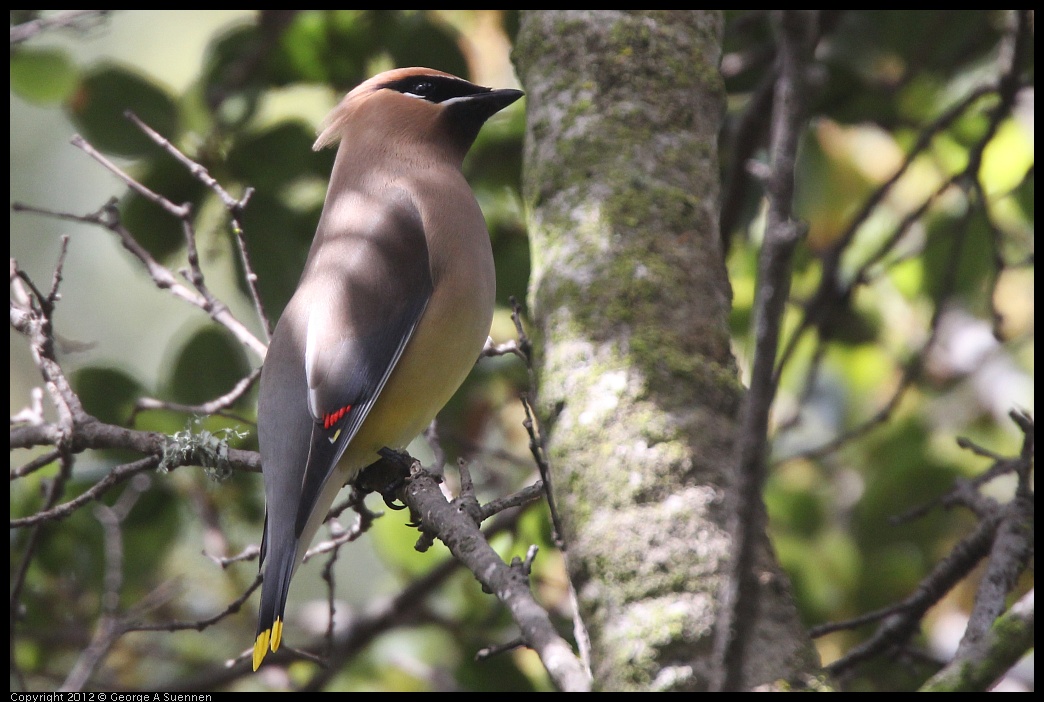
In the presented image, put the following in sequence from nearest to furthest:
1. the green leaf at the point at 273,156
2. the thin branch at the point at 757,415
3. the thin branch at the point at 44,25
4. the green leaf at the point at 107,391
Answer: the thin branch at the point at 757,415
the thin branch at the point at 44,25
the green leaf at the point at 107,391
the green leaf at the point at 273,156

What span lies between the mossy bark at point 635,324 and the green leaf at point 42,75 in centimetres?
172

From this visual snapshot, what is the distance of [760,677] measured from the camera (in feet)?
5.72

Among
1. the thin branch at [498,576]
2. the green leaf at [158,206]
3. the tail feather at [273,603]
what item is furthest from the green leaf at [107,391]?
the thin branch at [498,576]

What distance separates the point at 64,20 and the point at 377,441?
1524 mm

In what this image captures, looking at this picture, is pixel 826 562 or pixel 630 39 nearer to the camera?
pixel 630 39

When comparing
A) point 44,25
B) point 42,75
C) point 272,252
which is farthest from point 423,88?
point 42,75

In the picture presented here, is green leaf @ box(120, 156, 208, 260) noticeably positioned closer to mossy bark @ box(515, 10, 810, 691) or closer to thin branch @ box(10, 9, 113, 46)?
thin branch @ box(10, 9, 113, 46)

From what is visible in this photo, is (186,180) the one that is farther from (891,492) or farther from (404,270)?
(891,492)

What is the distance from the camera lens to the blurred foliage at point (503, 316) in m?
3.55

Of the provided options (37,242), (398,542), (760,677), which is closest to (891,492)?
(398,542)

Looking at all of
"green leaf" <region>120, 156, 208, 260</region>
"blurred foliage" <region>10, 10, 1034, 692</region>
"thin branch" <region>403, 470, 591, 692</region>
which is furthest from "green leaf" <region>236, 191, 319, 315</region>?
"thin branch" <region>403, 470, 591, 692</region>

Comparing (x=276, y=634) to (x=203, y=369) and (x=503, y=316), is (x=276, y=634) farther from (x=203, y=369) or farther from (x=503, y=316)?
(x=503, y=316)

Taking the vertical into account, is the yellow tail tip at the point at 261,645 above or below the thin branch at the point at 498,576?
below

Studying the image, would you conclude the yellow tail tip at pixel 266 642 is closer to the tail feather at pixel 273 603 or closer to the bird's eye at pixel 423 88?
the tail feather at pixel 273 603
